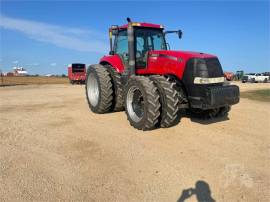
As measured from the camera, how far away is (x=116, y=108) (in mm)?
8836

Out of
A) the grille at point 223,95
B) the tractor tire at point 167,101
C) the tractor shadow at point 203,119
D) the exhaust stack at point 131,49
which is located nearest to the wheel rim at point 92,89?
the exhaust stack at point 131,49

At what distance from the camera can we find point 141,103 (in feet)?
24.2

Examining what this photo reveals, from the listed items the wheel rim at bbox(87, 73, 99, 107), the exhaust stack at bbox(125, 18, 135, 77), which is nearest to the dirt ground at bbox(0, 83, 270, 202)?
the exhaust stack at bbox(125, 18, 135, 77)

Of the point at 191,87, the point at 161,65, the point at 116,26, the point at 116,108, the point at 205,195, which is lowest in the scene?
the point at 205,195

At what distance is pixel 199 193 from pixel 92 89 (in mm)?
6450

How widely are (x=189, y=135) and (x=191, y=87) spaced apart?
3.72 feet

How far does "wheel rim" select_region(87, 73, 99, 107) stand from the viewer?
9584 mm

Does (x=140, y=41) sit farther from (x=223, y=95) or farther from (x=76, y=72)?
(x=76, y=72)

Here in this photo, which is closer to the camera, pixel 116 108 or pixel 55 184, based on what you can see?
pixel 55 184

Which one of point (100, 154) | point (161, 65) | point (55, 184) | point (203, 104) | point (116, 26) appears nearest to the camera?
point (55, 184)

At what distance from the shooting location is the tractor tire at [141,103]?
256 inches

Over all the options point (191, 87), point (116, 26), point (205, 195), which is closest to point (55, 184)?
point (205, 195)

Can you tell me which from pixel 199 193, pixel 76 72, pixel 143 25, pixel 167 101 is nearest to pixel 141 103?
pixel 167 101

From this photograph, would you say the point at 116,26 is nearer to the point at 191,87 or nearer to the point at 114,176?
the point at 191,87
